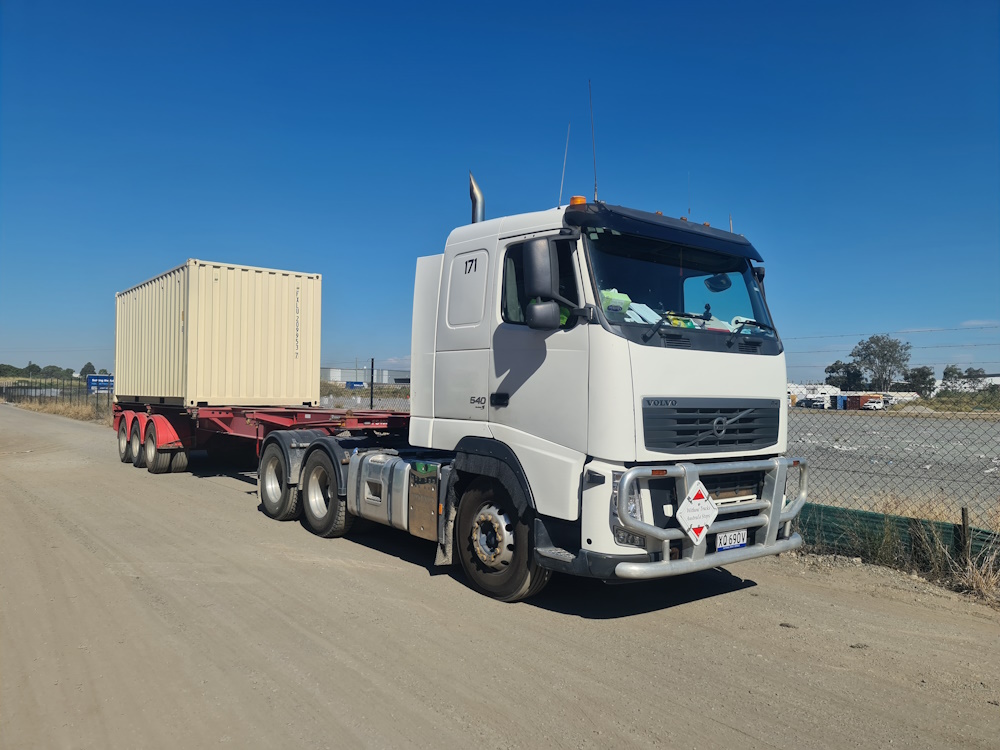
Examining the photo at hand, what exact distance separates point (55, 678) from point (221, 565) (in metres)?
2.66

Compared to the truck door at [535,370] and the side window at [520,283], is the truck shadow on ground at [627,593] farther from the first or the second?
the side window at [520,283]

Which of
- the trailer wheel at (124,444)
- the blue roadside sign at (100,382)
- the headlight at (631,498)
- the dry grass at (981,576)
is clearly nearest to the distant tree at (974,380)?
the dry grass at (981,576)

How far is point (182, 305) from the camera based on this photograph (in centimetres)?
1264

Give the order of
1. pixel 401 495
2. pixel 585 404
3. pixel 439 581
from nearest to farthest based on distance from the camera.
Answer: pixel 585 404 < pixel 439 581 < pixel 401 495

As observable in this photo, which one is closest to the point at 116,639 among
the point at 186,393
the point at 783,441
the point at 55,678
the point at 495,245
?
the point at 55,678

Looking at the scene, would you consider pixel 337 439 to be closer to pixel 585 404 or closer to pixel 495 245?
pixel 495 245

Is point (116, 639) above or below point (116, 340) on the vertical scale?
below

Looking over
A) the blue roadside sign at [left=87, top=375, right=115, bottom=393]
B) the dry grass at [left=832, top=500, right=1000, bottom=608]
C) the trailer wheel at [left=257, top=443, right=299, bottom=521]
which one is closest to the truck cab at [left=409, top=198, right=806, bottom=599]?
the dry grass at [left=832, top=500, right=1000, bottom=608]

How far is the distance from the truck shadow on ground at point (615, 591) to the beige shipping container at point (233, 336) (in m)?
6.51

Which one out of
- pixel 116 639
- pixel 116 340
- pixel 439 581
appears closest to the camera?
A: pixel 116 639

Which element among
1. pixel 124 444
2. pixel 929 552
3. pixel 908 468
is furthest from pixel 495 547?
pixel 124 444

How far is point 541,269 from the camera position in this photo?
5242mm

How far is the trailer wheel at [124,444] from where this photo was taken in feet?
51.4

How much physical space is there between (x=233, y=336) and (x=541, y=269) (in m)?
9.06
